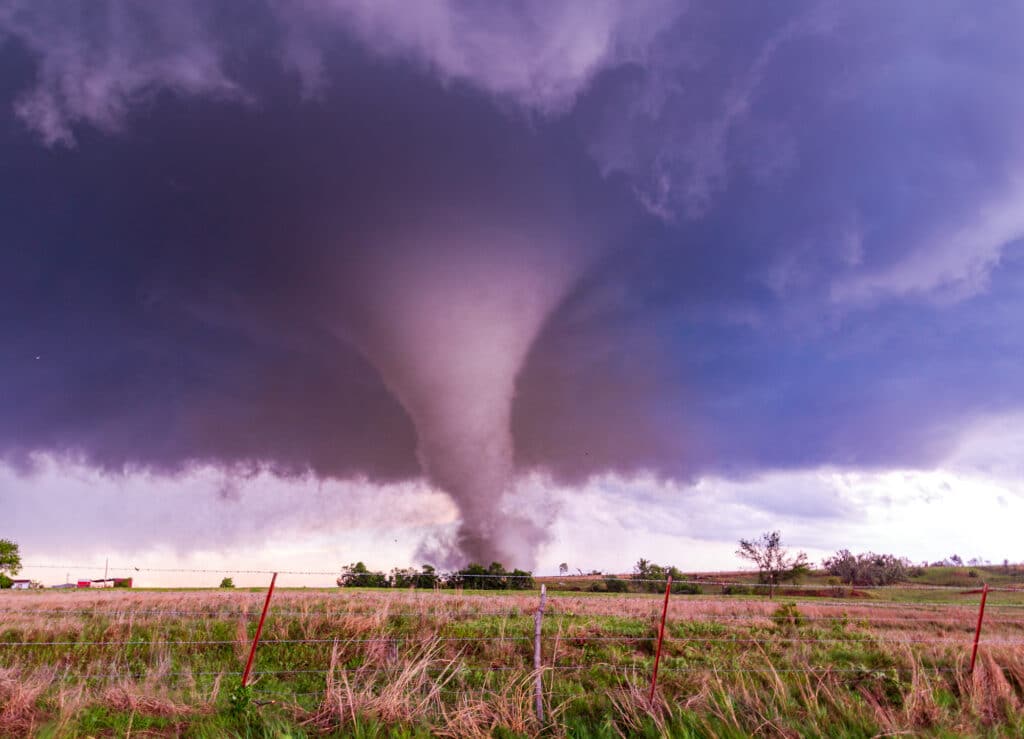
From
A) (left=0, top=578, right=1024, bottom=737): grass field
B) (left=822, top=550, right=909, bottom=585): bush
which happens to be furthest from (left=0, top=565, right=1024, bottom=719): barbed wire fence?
(left=822, top=550, right=909, bottom=585): bush

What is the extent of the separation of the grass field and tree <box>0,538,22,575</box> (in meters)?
125

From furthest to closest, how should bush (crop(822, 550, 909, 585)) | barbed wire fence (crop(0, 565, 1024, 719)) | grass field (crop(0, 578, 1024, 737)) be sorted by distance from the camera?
bush (crop(822, 550, 909, 585))
barbed wire fence (crop(0, 565, 1024, 719))
grass field (crop(0, 578, 1024, 737))

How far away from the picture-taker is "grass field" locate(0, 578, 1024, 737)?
809 cm

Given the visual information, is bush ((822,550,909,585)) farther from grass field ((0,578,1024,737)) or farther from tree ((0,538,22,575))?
tree ((0,538,22,575))

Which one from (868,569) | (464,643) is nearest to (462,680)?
(464,643)

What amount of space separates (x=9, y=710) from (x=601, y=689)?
8724mm

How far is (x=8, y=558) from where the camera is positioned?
4461 inches

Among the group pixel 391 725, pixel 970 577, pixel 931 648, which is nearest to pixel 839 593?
pixel 970 577

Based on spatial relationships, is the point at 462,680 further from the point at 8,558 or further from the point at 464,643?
the point at 8,558

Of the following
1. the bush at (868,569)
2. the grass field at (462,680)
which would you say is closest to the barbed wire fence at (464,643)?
the grass field at (462,680)

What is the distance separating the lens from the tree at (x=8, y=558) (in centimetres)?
11300

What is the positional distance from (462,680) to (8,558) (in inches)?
5635

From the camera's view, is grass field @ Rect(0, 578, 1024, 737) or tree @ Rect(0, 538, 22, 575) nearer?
grass field @ Rect(0, 578, 1024, 737)

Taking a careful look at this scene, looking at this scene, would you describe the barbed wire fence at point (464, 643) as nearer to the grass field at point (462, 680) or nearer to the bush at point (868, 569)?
the grass field at point (462, 680)
